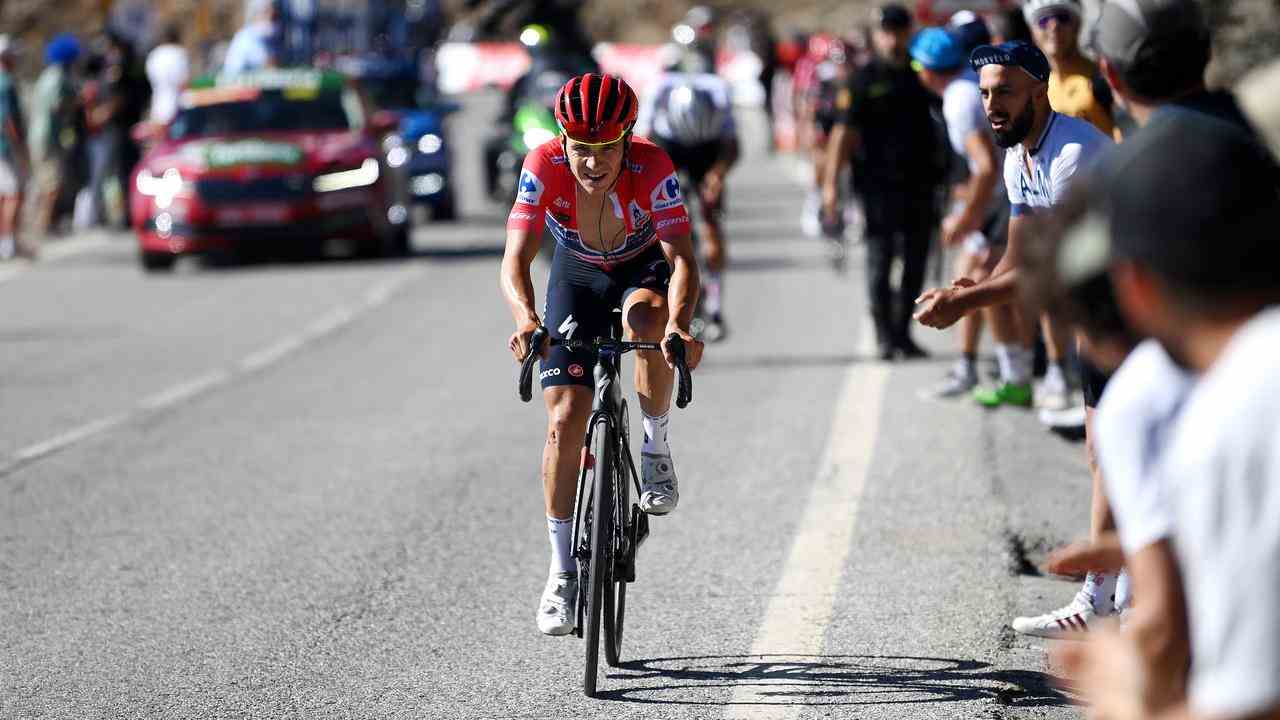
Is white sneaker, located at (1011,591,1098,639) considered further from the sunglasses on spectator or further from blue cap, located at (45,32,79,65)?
blue cap, located at (45,32,79,65)

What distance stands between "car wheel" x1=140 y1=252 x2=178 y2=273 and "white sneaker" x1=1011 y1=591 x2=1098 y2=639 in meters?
14.4

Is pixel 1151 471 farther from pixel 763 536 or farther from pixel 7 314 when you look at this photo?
pixel 7 314

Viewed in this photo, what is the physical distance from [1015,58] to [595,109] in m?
1.64

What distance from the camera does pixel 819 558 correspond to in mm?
7391

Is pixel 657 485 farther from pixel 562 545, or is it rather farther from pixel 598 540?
pixel 598 540

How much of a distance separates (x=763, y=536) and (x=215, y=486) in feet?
8.64

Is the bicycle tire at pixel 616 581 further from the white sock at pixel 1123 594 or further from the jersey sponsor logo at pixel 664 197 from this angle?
the white sock at pixel 1123 594

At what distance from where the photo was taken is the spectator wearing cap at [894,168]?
1250cm

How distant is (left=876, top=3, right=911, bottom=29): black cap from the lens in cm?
1252

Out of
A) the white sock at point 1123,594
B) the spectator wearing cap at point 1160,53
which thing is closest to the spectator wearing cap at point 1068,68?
the white sock at point 1123,594

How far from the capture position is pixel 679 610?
22.0 ft

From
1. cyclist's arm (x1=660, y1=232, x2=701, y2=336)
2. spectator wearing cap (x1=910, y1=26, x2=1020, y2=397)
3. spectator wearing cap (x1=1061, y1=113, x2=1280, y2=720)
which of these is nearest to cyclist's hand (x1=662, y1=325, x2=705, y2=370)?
cyclist's arm (x1=660, y1=232, x2=701, y2=336)

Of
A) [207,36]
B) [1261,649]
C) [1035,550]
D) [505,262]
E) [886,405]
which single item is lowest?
[207,36]

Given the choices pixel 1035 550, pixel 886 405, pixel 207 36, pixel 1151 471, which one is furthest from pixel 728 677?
pixel 207 36
